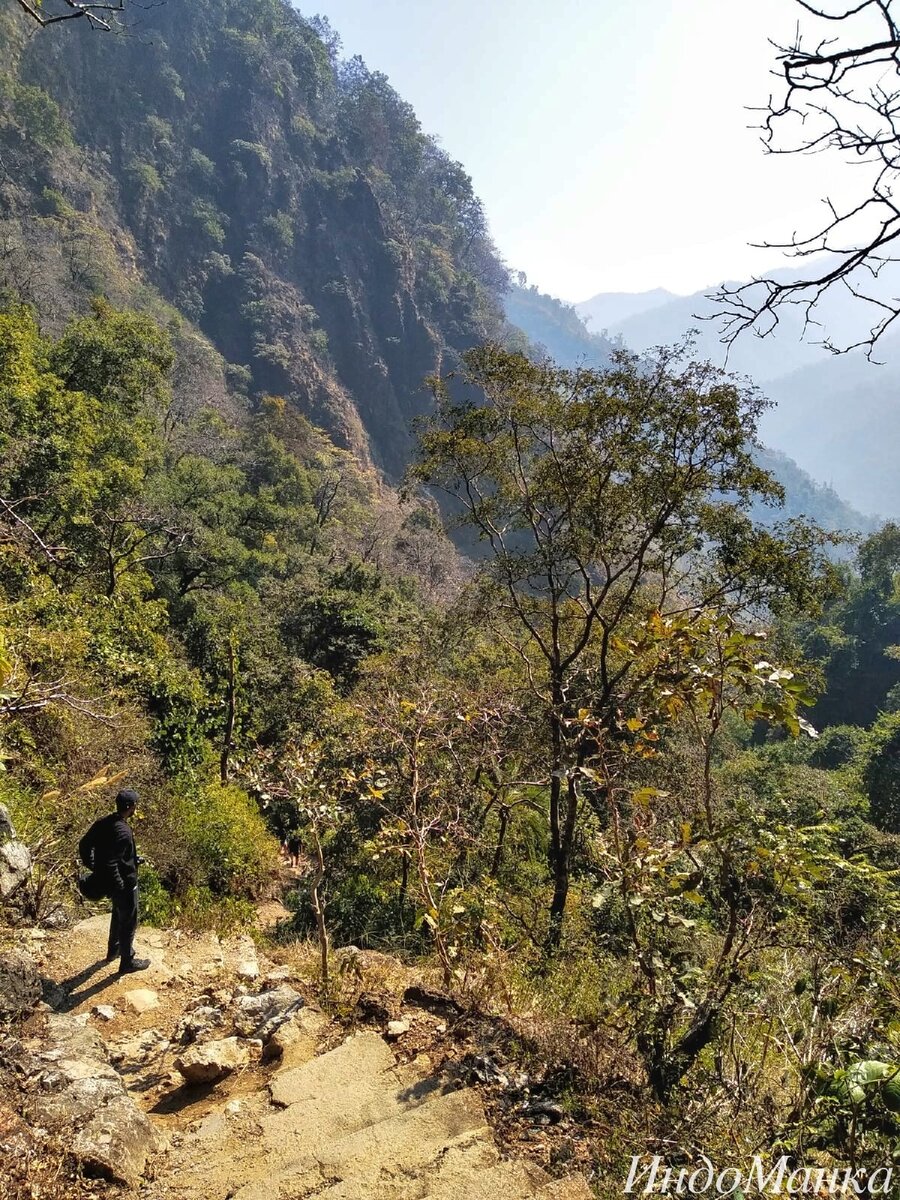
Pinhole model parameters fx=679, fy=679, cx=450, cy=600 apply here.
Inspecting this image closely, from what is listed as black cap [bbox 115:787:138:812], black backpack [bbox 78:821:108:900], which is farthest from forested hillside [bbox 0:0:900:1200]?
black cap [bbox 115:787:138:812]

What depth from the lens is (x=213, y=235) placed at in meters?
56.5

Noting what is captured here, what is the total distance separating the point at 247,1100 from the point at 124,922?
6.32 ft

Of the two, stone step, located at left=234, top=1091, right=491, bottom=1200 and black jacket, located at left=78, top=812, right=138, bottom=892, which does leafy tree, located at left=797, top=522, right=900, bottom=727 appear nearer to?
black jacket, located at left=78, top=812, right=138, bottom=892

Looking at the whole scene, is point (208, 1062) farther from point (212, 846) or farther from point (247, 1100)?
point (212, 846)

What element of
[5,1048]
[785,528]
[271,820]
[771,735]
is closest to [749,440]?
[785,528]

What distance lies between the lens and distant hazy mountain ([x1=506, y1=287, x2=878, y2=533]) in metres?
130

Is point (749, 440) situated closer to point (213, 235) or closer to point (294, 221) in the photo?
point (213, 235)

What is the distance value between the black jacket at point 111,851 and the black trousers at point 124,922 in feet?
0.21

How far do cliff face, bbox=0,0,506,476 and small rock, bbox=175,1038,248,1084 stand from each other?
49198mm

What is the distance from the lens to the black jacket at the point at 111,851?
4648mm

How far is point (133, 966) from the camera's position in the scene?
186 inches

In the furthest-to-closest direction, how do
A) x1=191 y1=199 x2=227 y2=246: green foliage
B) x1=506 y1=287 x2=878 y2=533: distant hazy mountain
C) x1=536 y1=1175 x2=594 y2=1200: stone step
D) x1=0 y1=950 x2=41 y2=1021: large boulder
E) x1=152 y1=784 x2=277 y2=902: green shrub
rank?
x1=506 y1=287 x2=878 y2=533: distant hazy mountain → x1=191 y1=199 x2=227 y2=246: green foliage → x1=152 y1=784 x2=277 y2=902: green shrub → x1=0 y1=950 x2=41 y2=1021: large boulder → x1=536 y1=1175 x2=594 y2=1200: stone step

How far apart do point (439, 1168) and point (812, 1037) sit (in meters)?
1.54

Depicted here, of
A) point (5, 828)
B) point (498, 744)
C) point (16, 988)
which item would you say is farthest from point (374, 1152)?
point (498, 744)
